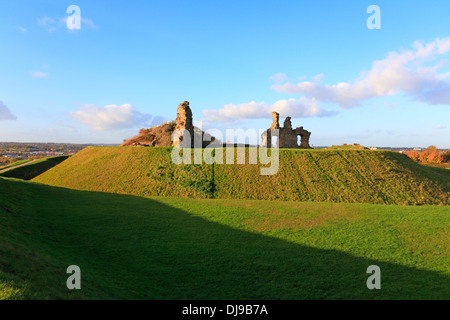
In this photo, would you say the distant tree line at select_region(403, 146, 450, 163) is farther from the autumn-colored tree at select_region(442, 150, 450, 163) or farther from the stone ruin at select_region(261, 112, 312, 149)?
the stone ruin at select_region(261, 112, 312, 149)

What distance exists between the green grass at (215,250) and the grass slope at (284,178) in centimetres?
526

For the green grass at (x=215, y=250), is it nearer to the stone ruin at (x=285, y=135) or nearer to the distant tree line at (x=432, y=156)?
the stone ruin at (x=285, y=135)

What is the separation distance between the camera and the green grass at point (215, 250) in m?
8.35

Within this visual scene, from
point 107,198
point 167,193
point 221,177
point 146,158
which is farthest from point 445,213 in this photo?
point 146,158

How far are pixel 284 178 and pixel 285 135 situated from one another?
76.2 feet

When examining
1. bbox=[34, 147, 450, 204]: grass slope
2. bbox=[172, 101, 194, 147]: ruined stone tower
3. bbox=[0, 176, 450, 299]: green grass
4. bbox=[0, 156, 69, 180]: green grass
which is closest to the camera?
bbox=[0, 176, 450, 299]: green grass

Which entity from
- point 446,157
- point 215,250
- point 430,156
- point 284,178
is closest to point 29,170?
point 284,178

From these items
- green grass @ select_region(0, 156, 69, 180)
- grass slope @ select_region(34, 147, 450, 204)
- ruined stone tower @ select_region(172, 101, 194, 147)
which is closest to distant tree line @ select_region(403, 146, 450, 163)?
grass slope @ select_region(34, 147, 450, 204)

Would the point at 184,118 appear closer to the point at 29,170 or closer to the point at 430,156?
the point at 29,170

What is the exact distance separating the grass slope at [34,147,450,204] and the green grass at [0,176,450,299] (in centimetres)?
526

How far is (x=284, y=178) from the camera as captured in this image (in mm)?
27922

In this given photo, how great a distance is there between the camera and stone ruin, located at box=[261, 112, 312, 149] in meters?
48.3

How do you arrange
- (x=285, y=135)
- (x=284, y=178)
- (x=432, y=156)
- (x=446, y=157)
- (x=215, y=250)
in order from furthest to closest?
(x=446, y=157) → (x=432, y=156) → (x=285, y=135) → (x=284, y=178) → (x=215, y=250)
